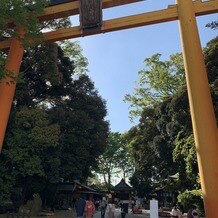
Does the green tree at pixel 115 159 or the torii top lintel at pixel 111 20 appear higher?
the green tree at pixel 115 159

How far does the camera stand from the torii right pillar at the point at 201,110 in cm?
1159

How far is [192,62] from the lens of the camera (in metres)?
13.1

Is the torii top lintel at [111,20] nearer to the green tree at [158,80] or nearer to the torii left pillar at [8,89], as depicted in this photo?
the torii left pillar at [8,89]

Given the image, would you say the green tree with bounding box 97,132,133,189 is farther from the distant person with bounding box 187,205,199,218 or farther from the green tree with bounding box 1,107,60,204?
the distant person with bounding box 187,205,199,218

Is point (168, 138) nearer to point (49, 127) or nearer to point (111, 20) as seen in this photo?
point (49, 127)

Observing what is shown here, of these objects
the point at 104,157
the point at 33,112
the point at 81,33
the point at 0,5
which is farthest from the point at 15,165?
the point at 104,157

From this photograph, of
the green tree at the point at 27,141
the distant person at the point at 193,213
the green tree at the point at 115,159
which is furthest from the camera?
the green tree at the point at 115,159

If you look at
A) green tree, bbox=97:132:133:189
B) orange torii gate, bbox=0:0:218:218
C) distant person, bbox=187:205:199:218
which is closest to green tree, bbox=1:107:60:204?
orange torii gate, bbox=0:0:218:218

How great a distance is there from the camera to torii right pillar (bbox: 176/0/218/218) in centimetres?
1159

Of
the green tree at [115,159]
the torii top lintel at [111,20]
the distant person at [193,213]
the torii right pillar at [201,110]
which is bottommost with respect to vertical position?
the distant person at [193,213]

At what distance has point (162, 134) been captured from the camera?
27.2 m

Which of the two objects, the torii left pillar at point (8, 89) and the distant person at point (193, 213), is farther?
the torii left pillar at point (8, 89)

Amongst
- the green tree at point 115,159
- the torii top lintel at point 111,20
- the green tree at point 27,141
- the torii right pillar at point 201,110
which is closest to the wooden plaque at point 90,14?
the torii top lintel at point 111,20

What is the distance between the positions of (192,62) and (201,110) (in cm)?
183
